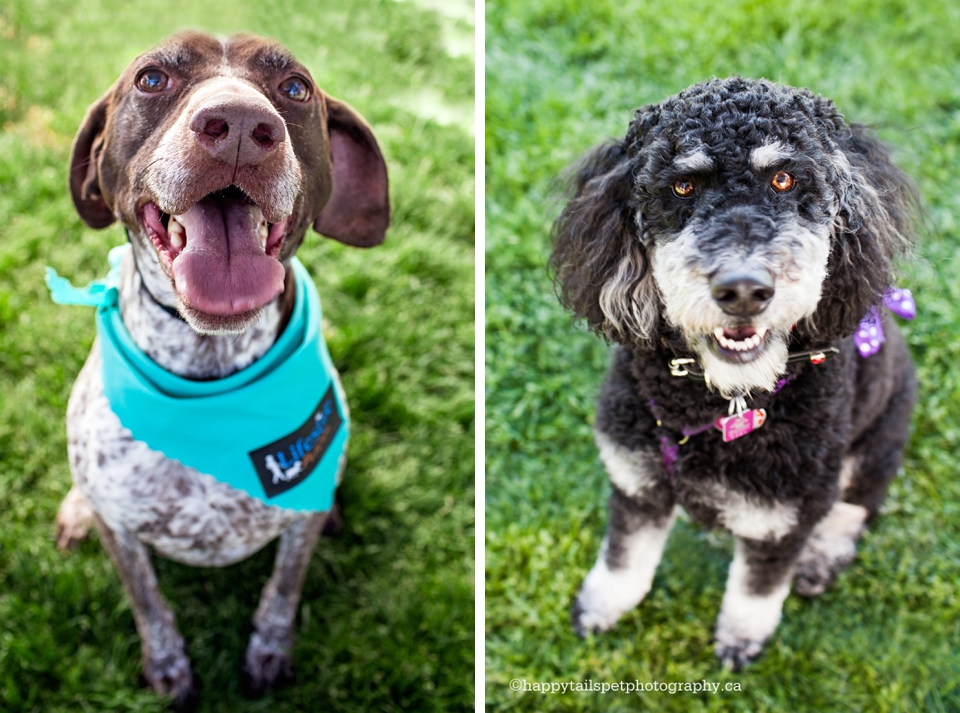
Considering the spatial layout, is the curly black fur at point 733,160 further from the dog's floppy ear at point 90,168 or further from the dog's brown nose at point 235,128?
the dog's floppy ear at point 90,168

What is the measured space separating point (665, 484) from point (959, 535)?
1.45 m

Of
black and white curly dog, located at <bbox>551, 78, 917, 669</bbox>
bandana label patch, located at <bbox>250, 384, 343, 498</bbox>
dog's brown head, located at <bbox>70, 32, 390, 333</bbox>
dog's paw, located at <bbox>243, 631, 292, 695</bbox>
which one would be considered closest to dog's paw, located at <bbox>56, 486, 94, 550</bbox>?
dog's paw, located at <bbox>243, 631, 292, 695</bbox>

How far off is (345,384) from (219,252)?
67.2 inches

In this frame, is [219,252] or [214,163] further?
[219,252]

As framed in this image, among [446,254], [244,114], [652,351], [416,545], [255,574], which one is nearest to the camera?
[244,114]

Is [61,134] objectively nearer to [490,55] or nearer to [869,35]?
[490,55]

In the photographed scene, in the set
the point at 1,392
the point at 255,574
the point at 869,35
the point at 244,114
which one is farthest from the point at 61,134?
the point at 869,35

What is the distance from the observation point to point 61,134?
4250mm

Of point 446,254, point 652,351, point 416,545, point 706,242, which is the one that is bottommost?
point 416,545

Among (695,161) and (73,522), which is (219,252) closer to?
(695,161)

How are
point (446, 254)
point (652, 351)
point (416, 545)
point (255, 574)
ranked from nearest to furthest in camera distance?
point (652, 351) < point (255, 574) < point (416, 545) < point (446, 254)

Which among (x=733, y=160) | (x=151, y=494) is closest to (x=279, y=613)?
(x=151, y=494)

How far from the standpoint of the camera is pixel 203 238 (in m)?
1.95

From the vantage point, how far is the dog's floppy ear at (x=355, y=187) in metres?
2.37
